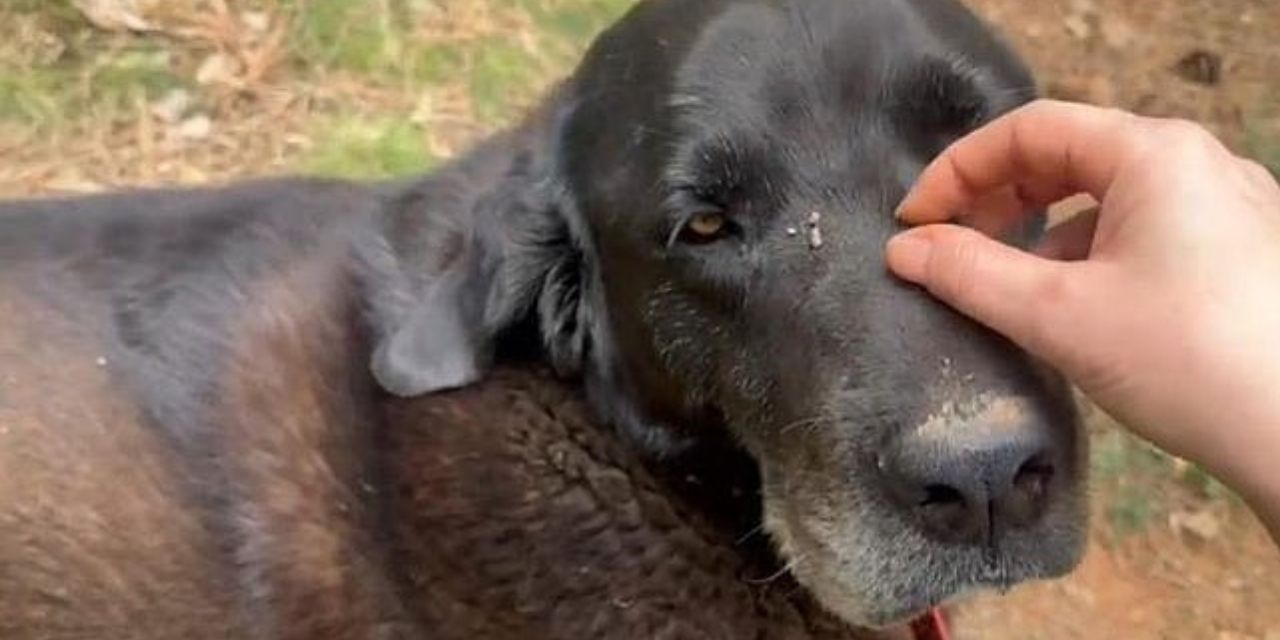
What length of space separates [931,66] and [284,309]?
3.30 feet

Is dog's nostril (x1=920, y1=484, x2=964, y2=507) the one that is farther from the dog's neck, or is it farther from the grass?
the grass

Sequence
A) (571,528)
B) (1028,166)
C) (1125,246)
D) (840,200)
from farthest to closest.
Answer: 1. (571,528)
2. (840,200)
3. (1028,166)
4. (1125,246)

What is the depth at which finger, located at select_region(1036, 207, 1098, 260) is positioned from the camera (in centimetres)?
238

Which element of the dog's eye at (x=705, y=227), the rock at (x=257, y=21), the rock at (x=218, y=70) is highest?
the dog's eye at (x=705, y=227)

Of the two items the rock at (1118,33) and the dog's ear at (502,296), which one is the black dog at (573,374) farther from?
the rock at (1118,33)

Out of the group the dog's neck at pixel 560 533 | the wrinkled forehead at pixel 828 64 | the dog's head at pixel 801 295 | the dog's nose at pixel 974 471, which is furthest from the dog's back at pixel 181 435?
the dog's nose at pixel 974 471

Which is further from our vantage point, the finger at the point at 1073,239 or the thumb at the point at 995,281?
the finger at the point at 1073,239

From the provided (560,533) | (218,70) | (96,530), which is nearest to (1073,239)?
(560,533)

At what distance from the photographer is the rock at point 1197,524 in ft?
13.1

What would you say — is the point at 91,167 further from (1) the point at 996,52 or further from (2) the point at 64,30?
(1) the point at 996,52

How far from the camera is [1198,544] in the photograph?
157 inches

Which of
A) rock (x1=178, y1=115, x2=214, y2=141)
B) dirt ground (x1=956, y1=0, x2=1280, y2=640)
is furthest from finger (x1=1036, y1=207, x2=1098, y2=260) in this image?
rock (x1=178, y1=115, x2=214, y2=141)

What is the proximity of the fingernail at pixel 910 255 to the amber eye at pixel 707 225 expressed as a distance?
0.24 m

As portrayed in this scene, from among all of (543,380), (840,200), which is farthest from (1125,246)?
(543,380)
